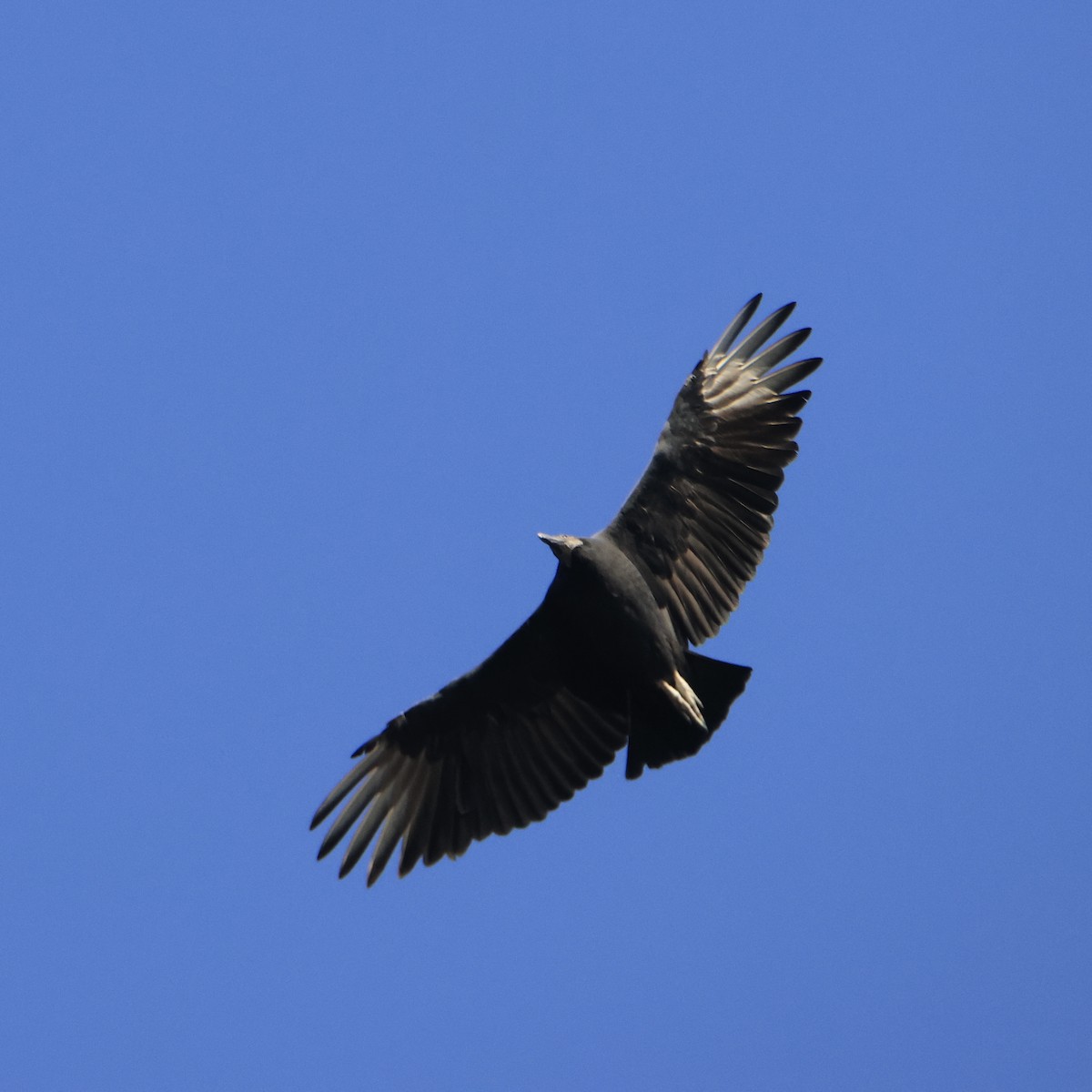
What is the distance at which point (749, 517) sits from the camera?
1025 cm

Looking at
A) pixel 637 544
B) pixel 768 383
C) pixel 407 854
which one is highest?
pixel 768 383

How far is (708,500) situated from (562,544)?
43.8 inches

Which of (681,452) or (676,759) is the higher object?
(681,452)

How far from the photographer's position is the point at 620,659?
1003 cm

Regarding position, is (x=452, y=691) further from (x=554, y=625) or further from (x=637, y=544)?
(x=637, y=544)

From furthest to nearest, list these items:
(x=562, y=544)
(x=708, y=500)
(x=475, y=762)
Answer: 1. (x=475, y=762)
2. (x=708, y=500)
3. (x=562, y=544)

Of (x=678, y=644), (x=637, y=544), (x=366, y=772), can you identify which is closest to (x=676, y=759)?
(x=678, y=644)

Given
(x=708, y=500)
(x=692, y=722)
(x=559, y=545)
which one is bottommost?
(x=692, y=722)

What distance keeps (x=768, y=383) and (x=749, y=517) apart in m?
0.92

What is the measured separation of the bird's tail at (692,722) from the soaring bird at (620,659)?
0.04 ft

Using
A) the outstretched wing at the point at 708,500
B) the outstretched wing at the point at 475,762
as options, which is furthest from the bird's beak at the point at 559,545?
the outstretched wing at the point at 475,762

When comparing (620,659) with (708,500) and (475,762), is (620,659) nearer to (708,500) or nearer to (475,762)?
(708,500)

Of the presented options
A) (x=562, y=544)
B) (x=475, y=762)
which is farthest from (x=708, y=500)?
(x=475, y=762)

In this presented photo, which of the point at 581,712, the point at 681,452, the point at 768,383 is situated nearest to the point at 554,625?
the point at 581,712
